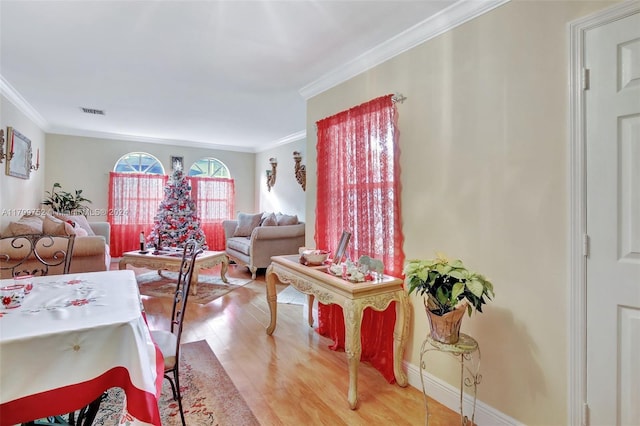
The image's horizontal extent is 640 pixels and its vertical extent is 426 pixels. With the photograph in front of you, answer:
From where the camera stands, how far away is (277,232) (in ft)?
17.3

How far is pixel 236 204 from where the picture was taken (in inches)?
300

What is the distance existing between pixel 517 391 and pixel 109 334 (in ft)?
6.44

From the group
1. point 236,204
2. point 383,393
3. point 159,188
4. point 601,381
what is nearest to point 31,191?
point 159,188

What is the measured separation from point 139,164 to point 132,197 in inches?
28.9

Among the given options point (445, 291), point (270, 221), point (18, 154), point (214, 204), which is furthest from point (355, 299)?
point (214, 204)

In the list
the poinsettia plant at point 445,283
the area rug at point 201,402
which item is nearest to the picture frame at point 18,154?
the area rug at point 201,402

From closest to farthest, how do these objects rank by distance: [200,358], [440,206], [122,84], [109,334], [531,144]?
[109,334], [531,144], [440,206], [200,358], [122,84]

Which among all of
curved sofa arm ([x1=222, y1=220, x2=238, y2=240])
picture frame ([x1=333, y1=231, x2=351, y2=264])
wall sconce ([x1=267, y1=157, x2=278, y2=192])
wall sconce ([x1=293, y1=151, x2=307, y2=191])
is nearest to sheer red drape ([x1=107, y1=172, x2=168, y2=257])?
curved sofa arm ([x1=222, y1=220, x2=238, y2=240])

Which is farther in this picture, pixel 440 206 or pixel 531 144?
pixel 440 206

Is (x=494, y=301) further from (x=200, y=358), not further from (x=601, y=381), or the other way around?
(x=200, y=358)

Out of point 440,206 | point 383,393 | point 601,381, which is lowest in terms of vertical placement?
point 383,393

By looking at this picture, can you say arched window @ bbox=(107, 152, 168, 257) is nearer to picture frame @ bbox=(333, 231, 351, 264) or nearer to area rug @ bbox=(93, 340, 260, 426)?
area rug @ bbox=(93, 340, 260, 426)

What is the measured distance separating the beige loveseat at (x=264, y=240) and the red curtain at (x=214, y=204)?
46.8 inches

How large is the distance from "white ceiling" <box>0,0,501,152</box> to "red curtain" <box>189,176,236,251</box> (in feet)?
8.93
